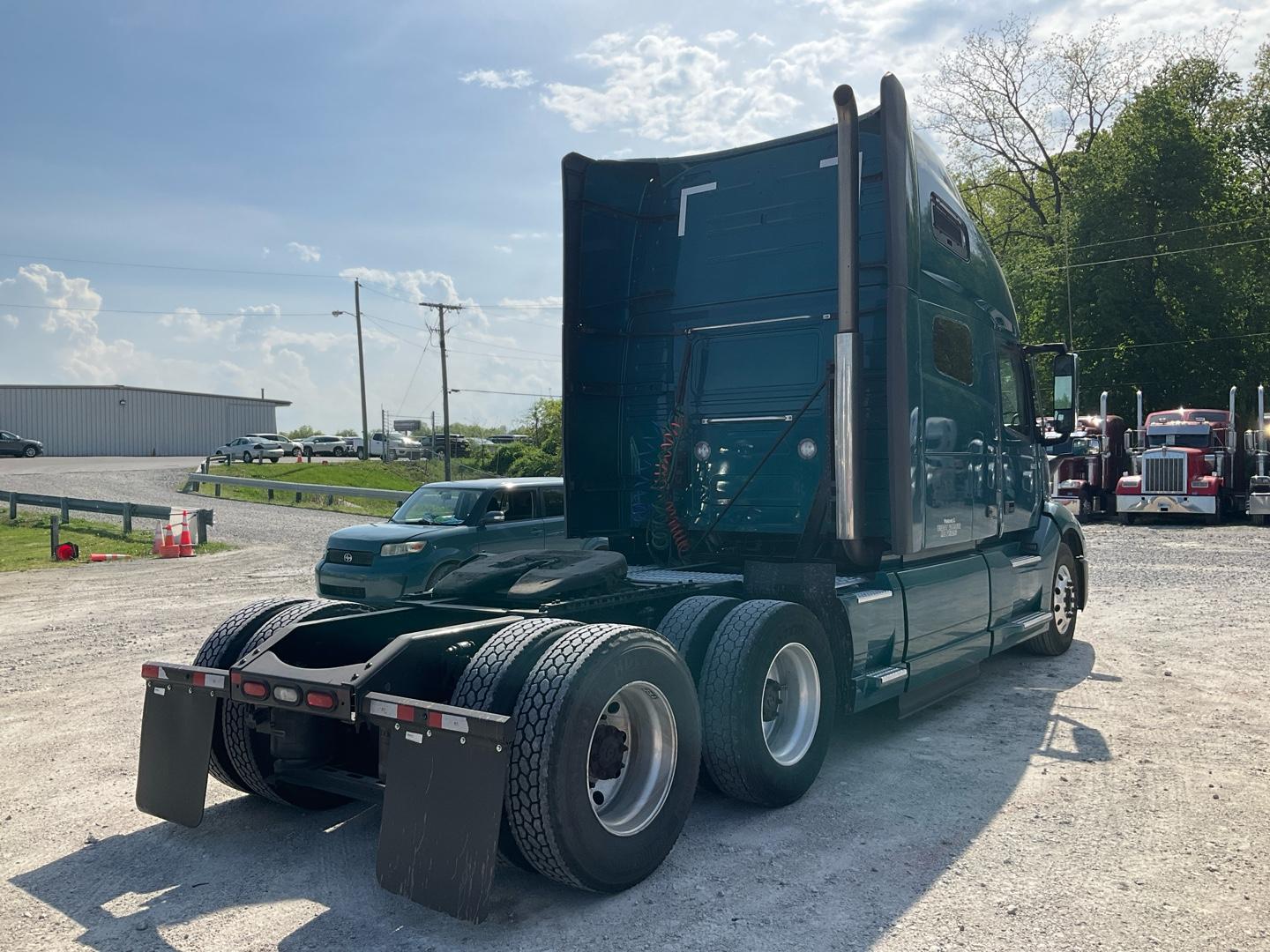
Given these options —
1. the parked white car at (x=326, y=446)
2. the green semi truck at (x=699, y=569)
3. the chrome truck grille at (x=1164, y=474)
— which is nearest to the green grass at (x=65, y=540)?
the green semi truck at (x=699, y=569)

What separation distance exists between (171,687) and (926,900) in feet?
10.4

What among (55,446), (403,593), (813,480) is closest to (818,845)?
(813,480)

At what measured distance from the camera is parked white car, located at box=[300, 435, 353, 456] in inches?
2233

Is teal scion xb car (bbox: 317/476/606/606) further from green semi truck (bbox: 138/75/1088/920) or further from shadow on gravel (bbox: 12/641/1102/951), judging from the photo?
shadow on gravel (bbox: 12/641/1102/951)

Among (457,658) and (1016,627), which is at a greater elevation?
(457,658)

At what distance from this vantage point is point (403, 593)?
11.1 metres

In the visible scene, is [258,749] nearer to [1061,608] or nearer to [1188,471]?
[1061,608]

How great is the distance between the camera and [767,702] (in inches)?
194

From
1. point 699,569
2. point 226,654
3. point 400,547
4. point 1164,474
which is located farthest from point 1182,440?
point 226,654

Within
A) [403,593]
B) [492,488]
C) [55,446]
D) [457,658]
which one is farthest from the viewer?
[55,446]

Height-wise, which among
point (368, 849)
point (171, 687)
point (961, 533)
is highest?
point (961, 533)

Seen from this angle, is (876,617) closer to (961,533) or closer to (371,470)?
(961,533)

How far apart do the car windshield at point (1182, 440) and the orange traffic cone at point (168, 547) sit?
21212 millimetres

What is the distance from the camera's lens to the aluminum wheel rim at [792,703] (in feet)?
16.0
